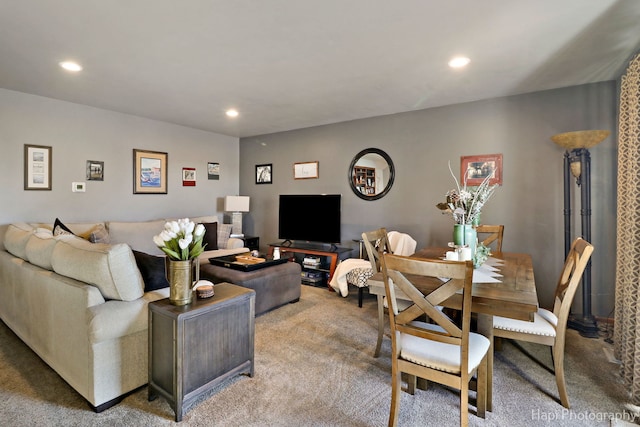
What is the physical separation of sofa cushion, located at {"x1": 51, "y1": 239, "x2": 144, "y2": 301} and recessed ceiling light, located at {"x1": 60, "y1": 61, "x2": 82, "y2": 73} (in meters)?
1.89

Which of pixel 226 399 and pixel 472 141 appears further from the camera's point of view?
pixel 472 141

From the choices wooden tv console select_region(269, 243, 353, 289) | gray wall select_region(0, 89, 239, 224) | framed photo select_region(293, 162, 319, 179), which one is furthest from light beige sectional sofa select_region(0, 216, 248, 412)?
framed photo select_region(293, 162, 319, 179)

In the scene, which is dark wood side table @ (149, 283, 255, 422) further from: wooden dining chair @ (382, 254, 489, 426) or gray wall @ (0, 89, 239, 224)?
gray wall @ (0, 89, 239, 224)

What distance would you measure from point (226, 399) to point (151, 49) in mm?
2756

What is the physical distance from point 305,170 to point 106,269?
3.84 meters

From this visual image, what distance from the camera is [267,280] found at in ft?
11.4

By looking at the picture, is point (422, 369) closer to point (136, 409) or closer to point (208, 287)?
point (208, 287)

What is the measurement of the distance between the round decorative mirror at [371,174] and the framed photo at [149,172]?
9.99ft

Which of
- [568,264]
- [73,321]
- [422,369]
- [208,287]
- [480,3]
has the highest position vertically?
[480,3]

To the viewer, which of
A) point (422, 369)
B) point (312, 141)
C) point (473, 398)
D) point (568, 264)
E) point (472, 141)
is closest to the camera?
point (422, 369)

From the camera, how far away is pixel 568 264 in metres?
2.21

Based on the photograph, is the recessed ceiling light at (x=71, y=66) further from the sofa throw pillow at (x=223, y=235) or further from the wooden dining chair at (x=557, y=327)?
the wooden dining chair at (x=557, y=327)

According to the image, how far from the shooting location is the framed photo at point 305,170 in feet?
17.4

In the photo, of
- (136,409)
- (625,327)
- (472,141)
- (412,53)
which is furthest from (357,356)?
(472,141)
